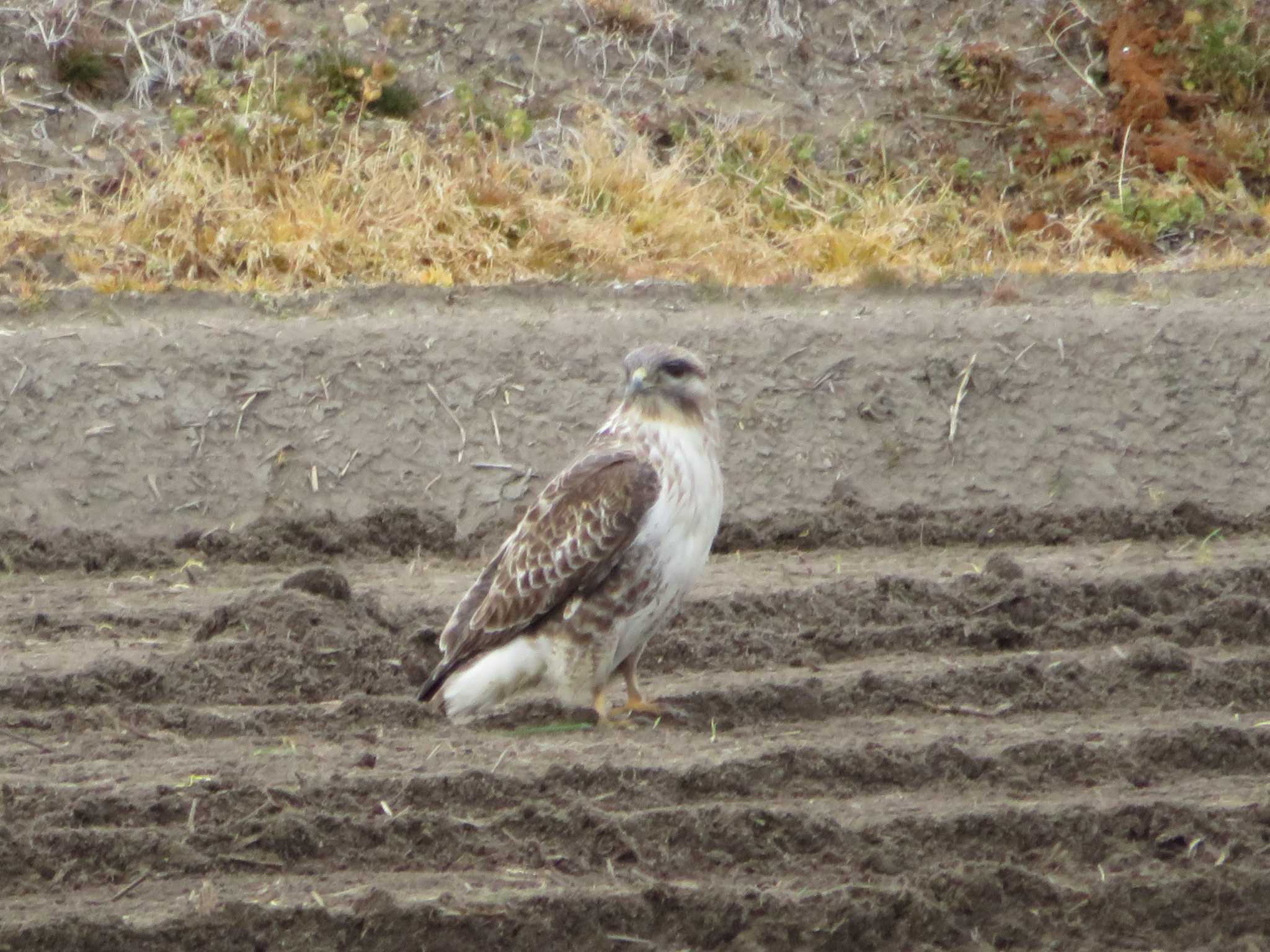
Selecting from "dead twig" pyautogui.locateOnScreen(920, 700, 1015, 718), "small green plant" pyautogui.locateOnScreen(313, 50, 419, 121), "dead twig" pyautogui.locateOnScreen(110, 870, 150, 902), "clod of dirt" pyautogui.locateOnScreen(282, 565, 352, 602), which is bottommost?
"clod of dirt" pyautogui.locateOnScreen(282, 565, 352, 602)

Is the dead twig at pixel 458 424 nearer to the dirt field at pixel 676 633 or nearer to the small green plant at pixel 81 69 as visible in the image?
the dirt field at pixel 676 633

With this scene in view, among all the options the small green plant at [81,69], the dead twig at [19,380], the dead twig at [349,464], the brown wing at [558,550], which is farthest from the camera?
the small green plant at [81,69]

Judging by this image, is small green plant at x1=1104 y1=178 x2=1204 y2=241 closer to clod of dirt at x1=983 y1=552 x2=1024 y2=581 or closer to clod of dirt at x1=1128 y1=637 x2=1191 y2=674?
clod of dirt at x1=983 y1=552 x2=1024 y2=581

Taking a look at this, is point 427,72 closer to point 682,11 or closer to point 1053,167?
point 682,11

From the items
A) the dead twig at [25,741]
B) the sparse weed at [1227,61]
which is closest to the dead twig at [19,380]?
the dead twig at [25,741]

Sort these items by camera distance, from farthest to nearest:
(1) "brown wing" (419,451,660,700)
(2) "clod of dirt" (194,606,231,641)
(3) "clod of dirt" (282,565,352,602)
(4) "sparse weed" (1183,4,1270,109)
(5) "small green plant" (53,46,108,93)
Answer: (4) "sparse weed" (1183,4,1270,109), (5) "small green plant" (53,46,108,93), (3) "clod of dirt" (282,565,352,602), (2) "clod of dirt" (194,606,231,641), (1) "brown wing" (419,451,660,700)

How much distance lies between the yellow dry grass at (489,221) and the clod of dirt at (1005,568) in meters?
3.81

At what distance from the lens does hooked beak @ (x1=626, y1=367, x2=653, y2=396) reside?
262 inches

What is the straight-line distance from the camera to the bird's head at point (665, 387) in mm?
6695

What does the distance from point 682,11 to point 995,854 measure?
39.7 feet

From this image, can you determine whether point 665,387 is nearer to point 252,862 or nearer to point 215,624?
point 215,624

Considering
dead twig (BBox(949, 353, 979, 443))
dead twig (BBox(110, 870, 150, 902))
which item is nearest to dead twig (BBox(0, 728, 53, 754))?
dead twig (BBox(110, 870, 150, 902))

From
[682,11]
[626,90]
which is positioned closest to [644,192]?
[626,90]

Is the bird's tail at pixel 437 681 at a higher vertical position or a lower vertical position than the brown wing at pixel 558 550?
lower
